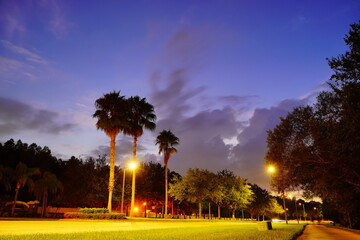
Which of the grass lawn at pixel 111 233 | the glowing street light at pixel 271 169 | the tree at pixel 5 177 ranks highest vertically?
the tree at pixel 5 177

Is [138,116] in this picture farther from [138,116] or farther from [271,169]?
[271,169]

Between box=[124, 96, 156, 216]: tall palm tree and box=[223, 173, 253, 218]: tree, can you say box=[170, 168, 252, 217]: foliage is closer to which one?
box=[223, 173, 253, 218]: tree

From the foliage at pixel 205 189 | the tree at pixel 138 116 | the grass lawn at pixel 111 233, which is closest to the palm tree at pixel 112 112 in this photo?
the tree at pixel 138 116

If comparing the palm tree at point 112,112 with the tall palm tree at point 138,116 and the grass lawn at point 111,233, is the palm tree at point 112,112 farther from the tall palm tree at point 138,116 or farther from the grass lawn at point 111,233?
the grass lawn at point 111,233

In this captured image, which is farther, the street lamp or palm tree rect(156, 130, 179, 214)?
palm tree rect(156, 130, 179, 214)

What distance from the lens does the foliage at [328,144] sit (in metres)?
17.1

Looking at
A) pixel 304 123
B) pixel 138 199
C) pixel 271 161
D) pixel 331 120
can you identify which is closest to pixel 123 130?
pixel 271 161

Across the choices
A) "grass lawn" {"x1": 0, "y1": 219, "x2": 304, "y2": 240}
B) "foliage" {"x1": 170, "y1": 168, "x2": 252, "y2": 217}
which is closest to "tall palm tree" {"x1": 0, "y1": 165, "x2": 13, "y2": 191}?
"grass lawn" {"x1": 0, "y1": 219, "x2": 304, "y2": 240}

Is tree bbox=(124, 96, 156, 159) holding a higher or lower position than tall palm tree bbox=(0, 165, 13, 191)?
higher

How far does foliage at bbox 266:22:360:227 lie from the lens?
672 inches

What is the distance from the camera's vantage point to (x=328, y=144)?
20.8 m

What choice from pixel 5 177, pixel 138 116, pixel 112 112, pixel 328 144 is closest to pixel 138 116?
pixel 138 116

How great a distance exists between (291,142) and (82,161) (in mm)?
45588

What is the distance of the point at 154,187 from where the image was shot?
6762 cm
